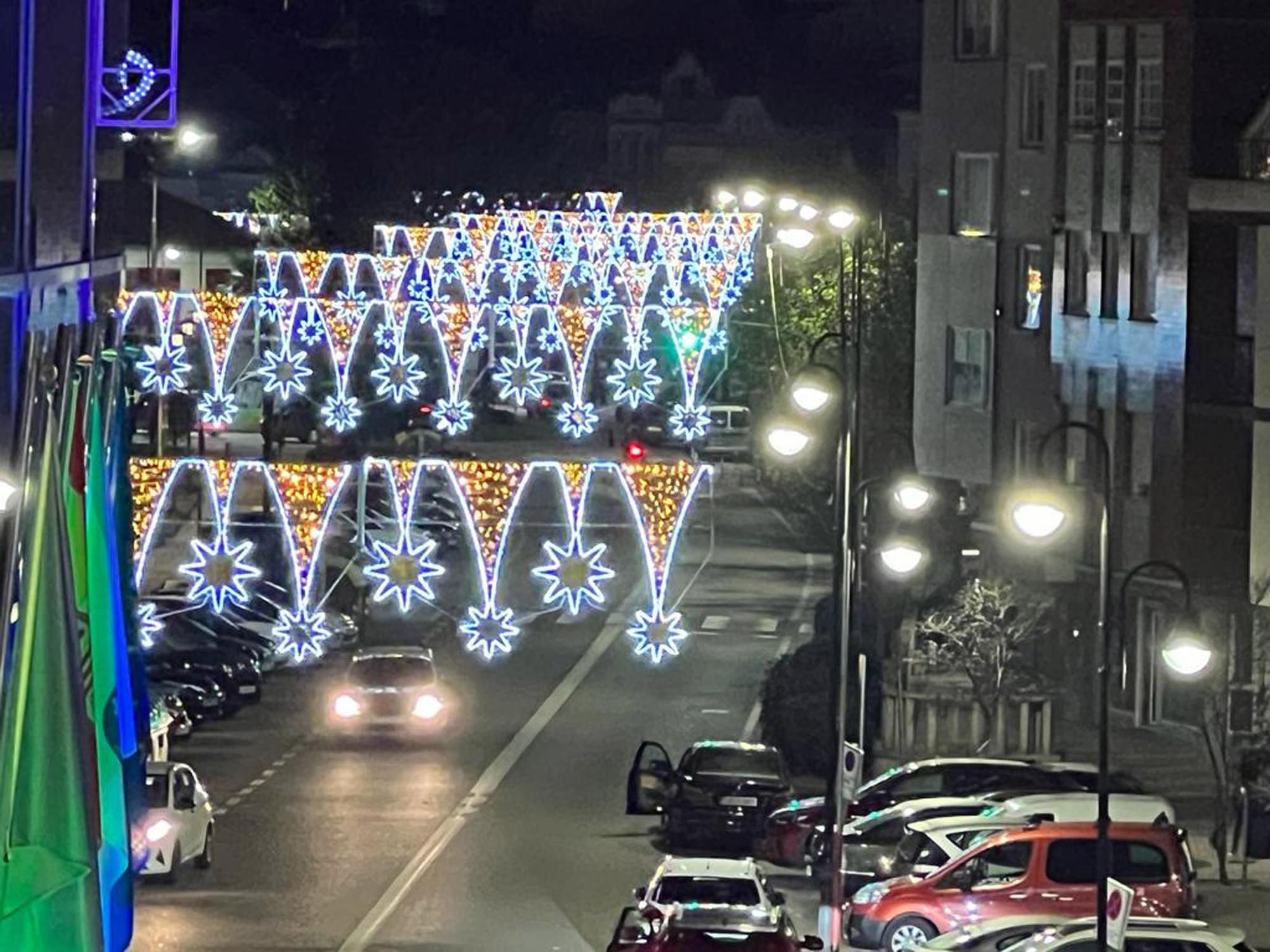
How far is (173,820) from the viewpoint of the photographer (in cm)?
3158

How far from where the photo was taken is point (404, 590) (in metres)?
31.1

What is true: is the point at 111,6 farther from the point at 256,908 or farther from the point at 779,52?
the point at 779,52

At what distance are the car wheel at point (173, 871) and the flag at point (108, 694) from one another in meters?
15.1

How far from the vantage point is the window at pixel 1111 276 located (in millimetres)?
44094

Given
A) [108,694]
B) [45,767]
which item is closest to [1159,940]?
[108,694]

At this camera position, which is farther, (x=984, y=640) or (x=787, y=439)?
(x=984, y=640)

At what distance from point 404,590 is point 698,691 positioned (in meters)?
19.0

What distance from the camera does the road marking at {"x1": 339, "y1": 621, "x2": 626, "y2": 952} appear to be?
29.5 m

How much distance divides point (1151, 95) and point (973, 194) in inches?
242

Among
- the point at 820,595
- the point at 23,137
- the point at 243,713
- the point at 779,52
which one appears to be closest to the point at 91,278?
the point at 23,137

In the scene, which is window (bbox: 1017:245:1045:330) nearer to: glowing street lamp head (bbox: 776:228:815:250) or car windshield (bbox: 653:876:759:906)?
glowing street lamp head (bbox: 776:228:815:250)

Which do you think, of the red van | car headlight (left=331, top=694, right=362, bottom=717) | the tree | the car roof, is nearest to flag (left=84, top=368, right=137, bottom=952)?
the car roof

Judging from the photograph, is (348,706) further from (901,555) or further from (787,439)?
(787,439)

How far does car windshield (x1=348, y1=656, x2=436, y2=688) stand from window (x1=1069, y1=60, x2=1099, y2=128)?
12.6 metres
